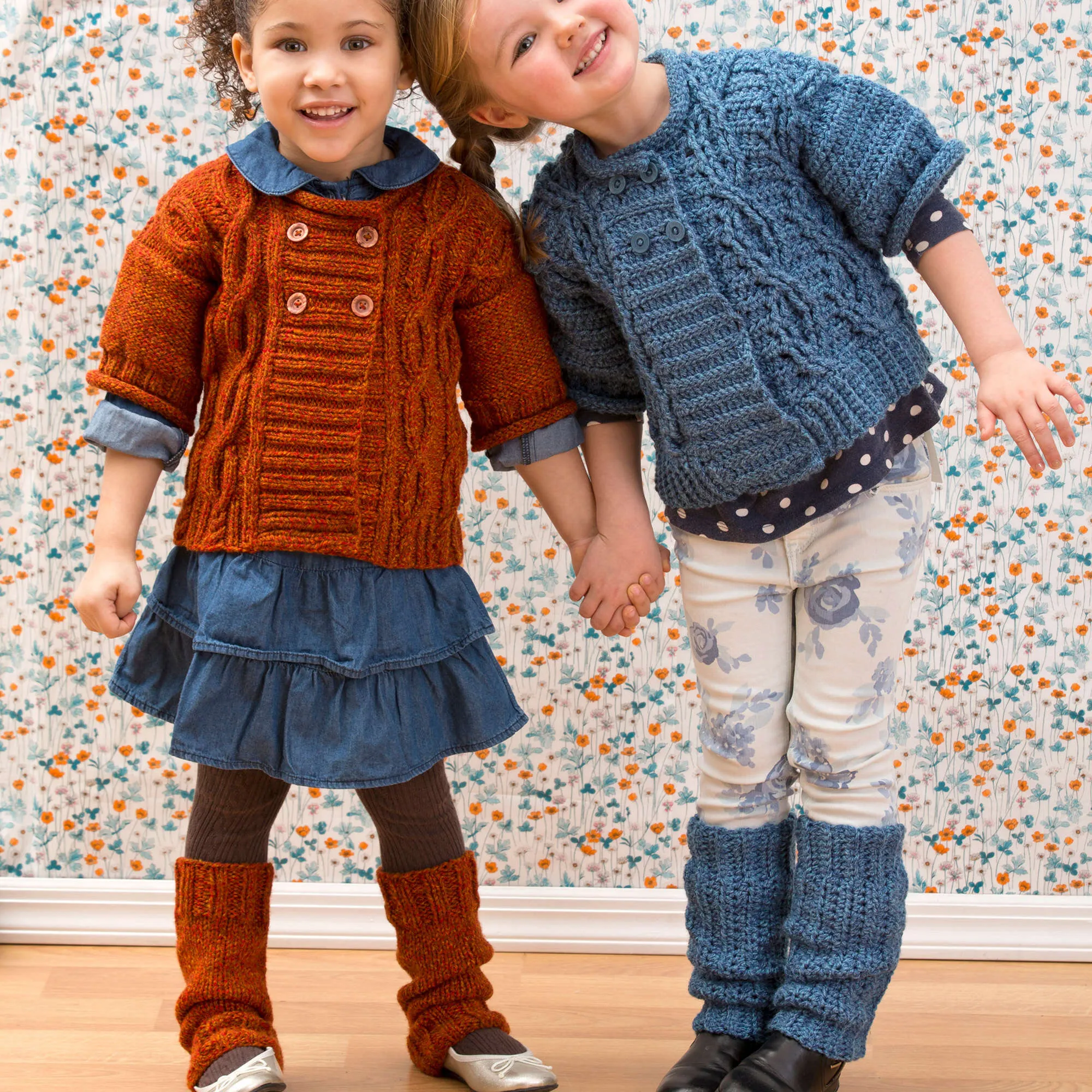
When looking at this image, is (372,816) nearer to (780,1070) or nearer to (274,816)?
(274,816)

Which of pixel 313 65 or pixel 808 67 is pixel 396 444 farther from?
pixel 808 67

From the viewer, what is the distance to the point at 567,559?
154 cm

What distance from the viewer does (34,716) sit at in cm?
156

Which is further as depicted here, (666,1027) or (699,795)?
(666,1027)

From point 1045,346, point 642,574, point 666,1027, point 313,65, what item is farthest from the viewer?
point 1045,346

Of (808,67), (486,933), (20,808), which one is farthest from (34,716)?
(808,67)

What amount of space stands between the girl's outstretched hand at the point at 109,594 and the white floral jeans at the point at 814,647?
20.4 inches

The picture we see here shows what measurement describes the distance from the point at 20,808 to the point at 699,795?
3.10 ft

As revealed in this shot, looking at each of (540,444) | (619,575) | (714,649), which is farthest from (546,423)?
(714,649)

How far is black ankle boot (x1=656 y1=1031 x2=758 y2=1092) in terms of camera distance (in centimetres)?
110

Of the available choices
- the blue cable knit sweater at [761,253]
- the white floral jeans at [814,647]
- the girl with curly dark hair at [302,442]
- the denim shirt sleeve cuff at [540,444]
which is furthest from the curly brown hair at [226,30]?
the white floral jeans at [814,647]

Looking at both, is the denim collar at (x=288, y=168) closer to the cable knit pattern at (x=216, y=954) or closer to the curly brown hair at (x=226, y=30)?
the curly brown hair at (x=226, y=30)

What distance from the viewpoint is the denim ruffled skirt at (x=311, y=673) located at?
3.47 ft

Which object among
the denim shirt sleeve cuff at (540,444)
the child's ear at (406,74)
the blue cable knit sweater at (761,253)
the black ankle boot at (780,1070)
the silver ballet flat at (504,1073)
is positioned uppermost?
the child's ear at (406,74)
